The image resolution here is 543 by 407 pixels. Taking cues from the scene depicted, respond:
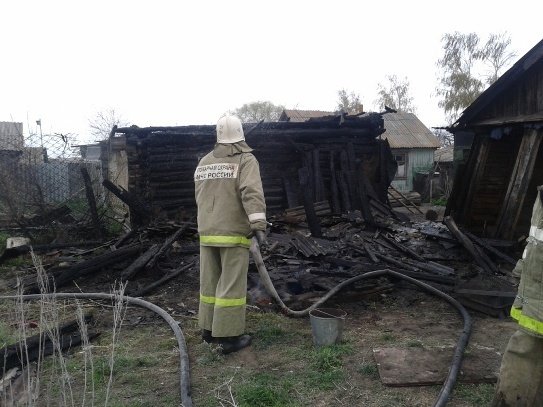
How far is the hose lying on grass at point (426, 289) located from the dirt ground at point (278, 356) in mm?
120

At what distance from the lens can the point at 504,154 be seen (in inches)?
384

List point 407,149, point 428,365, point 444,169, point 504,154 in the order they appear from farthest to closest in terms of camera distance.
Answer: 1. point 407,149
2. point 444,169
3. point 504,154
4. point 428,365

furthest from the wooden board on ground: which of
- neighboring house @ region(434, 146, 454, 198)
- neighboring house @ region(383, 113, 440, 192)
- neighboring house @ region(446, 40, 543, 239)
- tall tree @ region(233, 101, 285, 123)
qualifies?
tall tree @ region(233, 101, 285, 123)

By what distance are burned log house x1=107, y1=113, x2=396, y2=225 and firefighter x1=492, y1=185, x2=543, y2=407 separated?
883 cm

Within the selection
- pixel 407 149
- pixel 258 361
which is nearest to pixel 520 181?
pixel 258 361

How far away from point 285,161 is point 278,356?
885cm

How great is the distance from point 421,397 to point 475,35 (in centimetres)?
3698

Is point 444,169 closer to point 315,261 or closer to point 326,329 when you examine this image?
point 315,261

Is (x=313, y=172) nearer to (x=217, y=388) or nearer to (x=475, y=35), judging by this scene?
(x=217, y=388)

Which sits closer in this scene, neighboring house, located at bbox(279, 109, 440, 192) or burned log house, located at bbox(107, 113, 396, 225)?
burned log house, located at bbox(107, 113, 396, 225)

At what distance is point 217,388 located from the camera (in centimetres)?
367

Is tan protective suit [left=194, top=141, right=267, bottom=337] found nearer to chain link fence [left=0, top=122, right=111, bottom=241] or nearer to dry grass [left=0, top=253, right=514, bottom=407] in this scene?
dry grass [left=0, top=253, right=514, bottom=407]

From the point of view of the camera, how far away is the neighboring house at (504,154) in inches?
331

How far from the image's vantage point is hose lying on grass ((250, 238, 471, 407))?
3.40 meters
